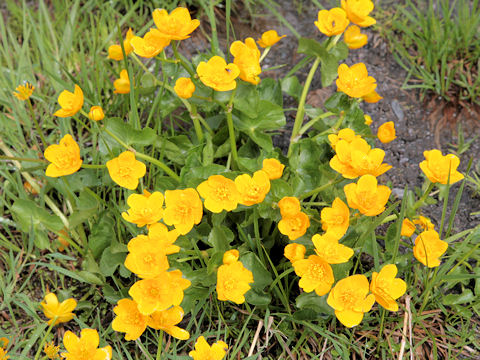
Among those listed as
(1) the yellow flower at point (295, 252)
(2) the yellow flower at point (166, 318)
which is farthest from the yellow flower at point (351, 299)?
(2) the yellow flower at point (166, 318)

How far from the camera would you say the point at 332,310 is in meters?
1.62

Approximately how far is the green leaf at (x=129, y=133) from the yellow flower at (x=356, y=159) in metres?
0.69

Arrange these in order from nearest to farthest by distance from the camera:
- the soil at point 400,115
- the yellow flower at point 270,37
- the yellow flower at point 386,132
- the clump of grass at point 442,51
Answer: the yellow flower at point 386,132, the yellow flower at point 270,37, the soil at point 400,115, the clump of grass at point 442,51

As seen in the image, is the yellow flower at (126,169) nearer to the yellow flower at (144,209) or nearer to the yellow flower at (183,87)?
the yellow flower at (144,209)

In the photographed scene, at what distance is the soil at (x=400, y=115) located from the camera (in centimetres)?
233

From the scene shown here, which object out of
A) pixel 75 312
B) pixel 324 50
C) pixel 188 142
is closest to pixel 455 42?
pixel 324 50

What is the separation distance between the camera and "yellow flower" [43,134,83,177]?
161cm

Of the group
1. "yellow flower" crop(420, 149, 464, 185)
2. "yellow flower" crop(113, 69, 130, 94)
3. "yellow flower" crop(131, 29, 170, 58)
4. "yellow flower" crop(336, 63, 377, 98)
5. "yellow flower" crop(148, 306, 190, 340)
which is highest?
"yellow flower" crop(131, 29, 170, 58)

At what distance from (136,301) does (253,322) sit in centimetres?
60

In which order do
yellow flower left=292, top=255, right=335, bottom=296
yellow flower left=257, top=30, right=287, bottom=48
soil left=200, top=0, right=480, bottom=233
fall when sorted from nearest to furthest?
yellow flower left=292, top=255, right=335, bottom=296
yellow flower left=257, top=30, right=287, bottom=48
soil left=200, top=0, right=480, bottom=233

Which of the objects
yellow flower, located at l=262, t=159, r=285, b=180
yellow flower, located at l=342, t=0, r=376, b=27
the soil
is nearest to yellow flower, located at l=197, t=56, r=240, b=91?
yellow flower, located at l=262, t=159, r=285, b=180

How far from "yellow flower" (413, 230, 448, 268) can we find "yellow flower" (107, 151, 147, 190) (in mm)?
971

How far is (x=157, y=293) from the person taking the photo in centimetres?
145

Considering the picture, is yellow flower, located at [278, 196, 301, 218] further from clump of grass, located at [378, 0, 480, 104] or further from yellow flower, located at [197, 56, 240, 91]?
clump of grass, located at [378, 0, 480, 104]
